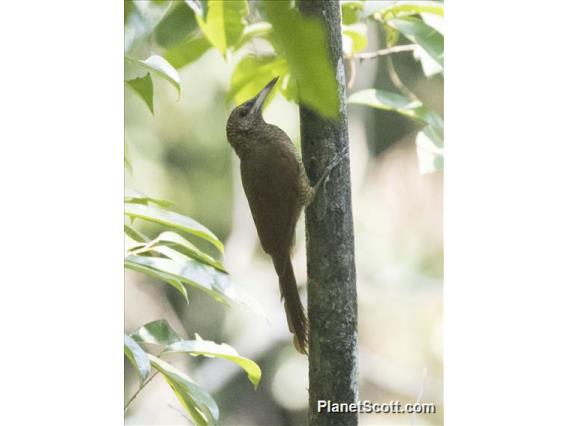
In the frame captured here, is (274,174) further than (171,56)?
Yes

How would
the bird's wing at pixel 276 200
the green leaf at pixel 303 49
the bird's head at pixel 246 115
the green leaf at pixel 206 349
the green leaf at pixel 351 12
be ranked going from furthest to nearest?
the bird's wing at pixel 276 200
the bird's head at pixel 246 115
the green leaf at pixel 351 12
the green leaf at pixel 206 349
the green leaf at pixel 303 49

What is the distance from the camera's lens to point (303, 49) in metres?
0.76

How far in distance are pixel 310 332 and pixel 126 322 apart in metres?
0.57

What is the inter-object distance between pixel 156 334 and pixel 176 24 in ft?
2.88

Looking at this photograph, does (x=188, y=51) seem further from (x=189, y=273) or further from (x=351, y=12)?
(x=189, y=273)

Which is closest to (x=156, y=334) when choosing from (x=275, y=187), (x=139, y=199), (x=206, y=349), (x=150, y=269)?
(x=206, y=349)

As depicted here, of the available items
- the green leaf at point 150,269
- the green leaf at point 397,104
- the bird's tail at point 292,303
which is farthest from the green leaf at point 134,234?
the green leaf at point 397,104

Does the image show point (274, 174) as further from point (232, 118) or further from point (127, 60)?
point (127, 60)

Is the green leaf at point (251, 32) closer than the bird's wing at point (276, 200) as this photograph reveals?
Yes

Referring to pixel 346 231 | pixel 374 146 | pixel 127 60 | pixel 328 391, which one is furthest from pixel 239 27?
pixel 328 391

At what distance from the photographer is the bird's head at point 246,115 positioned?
7.61 ft

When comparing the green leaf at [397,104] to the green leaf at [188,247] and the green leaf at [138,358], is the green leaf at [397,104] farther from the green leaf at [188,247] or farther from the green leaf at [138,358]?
the green leaf at [138,358]

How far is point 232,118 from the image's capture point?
101 inches

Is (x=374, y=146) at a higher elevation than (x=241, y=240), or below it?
higher
